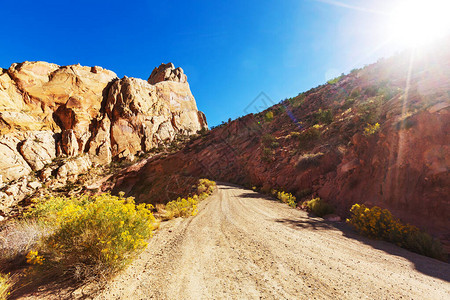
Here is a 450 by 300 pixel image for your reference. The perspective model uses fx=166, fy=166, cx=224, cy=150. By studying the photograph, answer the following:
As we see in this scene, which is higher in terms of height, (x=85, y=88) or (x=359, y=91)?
(x=85, y=88)

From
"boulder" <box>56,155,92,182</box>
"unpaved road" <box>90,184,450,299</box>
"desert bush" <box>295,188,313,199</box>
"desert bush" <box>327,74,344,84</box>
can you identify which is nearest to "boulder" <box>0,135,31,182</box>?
"boulder" <box>56,155,92,182</box>

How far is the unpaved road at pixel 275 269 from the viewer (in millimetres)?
2533

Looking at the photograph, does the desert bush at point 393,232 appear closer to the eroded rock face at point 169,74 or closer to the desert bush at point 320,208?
the desert bush at point 320,208

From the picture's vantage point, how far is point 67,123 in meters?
32.8

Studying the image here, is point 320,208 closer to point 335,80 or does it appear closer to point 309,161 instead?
point 309,161

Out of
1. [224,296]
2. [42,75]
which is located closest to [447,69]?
[224,296]

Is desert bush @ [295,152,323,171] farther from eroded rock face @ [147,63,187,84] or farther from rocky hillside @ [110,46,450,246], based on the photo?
eroded rock face @ [147,63,187,84]

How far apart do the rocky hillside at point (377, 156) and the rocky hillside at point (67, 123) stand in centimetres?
1500

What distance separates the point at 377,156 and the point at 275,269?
8.11 meters

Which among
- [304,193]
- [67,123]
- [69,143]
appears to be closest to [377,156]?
[304,193]

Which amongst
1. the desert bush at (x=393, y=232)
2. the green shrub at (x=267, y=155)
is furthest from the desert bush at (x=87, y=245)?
the green shrub at (x=267, y=155)

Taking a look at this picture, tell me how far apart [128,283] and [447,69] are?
1483 centimetres

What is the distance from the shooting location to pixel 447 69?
26.6 feet

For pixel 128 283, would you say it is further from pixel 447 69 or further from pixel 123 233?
pixel 447 69
